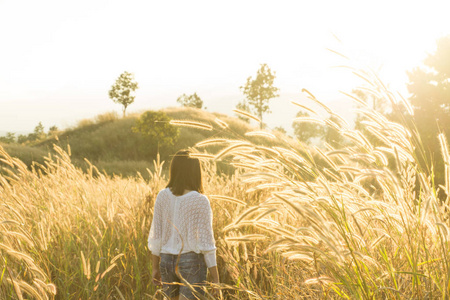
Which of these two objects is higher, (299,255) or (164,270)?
(299,255)

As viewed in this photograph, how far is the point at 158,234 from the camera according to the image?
374 cm

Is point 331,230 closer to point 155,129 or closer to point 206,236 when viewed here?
point 206,236

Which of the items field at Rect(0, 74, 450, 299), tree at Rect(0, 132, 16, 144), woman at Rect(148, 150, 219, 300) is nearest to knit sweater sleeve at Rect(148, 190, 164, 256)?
woman at Rect(148, 150, 219, 300)

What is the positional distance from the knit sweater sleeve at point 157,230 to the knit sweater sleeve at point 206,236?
42 centimetres

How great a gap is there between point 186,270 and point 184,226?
0.37m

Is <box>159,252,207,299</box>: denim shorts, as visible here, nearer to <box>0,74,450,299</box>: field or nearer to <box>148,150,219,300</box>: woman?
<box>148,150,219,300</box>: woman

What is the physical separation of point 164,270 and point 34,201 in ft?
6.50

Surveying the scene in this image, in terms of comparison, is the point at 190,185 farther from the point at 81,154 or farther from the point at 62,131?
the point at 62,131

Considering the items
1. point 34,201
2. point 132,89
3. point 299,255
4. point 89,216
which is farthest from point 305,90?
point 132,89

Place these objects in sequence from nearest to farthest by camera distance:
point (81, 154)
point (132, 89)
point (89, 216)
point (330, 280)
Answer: point (330, 280) → point (89, 216) → point (81, 154) → point (132, 89)

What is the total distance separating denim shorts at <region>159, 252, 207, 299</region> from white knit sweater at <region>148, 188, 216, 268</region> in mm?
63

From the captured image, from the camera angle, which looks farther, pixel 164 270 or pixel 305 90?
pixel 164 270

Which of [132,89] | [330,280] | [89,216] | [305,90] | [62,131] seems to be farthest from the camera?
[132,89]

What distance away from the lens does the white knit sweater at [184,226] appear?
352 centimetres
